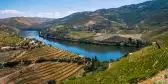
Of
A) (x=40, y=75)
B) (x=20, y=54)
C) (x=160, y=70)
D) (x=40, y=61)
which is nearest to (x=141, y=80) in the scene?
(x=160, y=70)

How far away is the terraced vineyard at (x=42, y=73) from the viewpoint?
357 ft

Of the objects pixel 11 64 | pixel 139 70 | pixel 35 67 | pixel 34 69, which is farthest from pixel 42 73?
pixel 139 70

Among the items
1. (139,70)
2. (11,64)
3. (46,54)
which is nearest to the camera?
(139,70)

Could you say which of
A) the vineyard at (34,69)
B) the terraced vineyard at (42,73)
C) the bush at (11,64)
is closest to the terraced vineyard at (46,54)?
the vineyard at (34,69)

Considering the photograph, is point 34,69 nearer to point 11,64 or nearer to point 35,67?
point 35,67

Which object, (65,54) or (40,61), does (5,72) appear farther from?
(65,54)

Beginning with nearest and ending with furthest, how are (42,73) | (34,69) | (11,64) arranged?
1. (42,73)
2. (34,69)
3. (11,64)

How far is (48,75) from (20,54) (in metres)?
50.2

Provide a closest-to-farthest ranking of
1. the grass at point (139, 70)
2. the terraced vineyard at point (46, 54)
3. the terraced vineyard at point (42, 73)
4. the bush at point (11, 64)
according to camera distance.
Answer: the grass at point (139, 70)
the terraced vineyard at point (42, 73)
the bush at point (11, 64)
the terraced vineyard at point (46, 54)

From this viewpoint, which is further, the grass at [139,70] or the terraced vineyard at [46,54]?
the terraced vineyard at [46,54]

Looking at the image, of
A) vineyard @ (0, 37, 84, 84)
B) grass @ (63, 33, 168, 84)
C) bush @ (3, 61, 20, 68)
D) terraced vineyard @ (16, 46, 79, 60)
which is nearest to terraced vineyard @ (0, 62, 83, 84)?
vineyard @ (0, 37, 84, 84)

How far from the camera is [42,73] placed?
120 meters

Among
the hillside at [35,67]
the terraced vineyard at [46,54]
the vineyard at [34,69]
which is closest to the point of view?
the vineyard at [34,69]

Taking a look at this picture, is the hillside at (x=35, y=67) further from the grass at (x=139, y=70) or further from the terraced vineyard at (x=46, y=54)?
the grass at (x=139, y=70)
